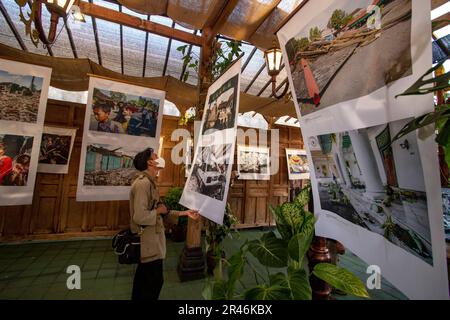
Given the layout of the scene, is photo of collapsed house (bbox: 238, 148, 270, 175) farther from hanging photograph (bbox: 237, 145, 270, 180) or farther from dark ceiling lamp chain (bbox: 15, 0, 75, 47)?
dark ceiling lamp chain (bbox: 15, 0, 75, 47)

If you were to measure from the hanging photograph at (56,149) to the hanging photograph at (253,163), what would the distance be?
391 centimetres

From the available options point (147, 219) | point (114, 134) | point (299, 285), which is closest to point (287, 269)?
point (299, 285)

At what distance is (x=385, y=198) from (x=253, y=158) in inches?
201

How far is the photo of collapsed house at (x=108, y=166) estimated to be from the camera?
230 cm

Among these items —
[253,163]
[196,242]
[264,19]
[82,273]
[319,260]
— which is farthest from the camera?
[253,163]

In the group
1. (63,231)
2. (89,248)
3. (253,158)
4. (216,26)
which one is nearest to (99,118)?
(216,26)

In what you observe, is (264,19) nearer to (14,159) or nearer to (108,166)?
(108,166)

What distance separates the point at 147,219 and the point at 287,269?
4.26ft

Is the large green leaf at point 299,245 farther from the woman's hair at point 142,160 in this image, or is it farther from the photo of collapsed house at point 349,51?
the woman's hair at point 142,160

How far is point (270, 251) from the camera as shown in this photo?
3.05 feet

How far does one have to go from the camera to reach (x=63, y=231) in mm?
4230

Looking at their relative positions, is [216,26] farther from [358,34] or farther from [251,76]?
[251,76]

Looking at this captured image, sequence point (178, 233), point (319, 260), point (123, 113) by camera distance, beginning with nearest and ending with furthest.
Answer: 1. point (319, 260)
2. point (123, 113)
3. point (178, 233)

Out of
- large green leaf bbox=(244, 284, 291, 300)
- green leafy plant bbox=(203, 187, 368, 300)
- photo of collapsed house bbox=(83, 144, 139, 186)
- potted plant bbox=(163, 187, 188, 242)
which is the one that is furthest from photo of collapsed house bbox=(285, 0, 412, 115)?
potted plant bbox=(163, 187, 188, 242)
